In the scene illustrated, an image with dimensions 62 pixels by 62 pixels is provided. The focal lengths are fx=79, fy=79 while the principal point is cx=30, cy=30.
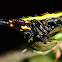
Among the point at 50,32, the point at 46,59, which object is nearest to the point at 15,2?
the point at 50,32

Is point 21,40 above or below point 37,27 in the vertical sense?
below

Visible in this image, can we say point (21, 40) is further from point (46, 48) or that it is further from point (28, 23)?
point (46, 48)

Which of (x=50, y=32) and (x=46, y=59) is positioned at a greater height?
(x=50, y=32)

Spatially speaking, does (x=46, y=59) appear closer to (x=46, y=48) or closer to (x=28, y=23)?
(x=46, y=48)

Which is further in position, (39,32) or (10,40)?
(10,40)

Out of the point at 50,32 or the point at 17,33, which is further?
the point at 17,33

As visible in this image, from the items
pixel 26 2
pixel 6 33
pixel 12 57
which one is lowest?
pixel 12 57

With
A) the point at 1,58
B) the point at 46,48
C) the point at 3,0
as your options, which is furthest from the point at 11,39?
the point at 3,0

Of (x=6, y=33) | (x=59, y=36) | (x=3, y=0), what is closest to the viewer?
(x=59, y=36)

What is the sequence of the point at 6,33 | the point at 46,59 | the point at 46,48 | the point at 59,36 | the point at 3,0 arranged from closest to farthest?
the point at 46,59 → the point at 46,48 → the point at 59,36 → the point at 6,33 → the point at 3,0
